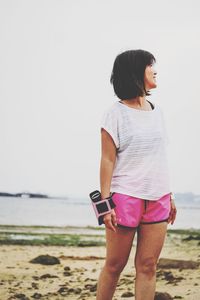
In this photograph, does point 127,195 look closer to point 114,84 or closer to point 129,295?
point 114,84

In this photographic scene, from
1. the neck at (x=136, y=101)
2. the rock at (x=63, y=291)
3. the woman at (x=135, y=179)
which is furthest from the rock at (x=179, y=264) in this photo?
the neck at (x=136, y=101)

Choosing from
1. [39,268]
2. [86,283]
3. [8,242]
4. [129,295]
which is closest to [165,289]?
[129,295]

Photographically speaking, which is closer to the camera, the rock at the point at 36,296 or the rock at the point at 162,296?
the rock at the point at 162,296

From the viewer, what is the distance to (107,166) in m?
3.05

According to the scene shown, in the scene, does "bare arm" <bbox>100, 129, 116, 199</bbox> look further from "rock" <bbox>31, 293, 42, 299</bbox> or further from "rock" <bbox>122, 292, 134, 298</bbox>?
"rock" <bbox>31, 293, 42, 299</bbox>

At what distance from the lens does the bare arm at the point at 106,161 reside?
9.86ft

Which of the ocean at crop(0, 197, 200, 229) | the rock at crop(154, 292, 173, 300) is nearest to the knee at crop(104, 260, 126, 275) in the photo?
the rock at crop(154, 292, 173, 300)

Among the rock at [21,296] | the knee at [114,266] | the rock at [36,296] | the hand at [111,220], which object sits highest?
the hand at [111,220]

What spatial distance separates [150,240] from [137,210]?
0.21m

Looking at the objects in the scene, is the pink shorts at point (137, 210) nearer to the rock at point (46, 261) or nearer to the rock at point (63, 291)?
the rock at point (63, 291)

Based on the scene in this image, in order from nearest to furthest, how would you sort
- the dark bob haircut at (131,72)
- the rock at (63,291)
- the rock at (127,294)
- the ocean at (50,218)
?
1. the dark bob haircut at (131,72)
2. the rock at (127,294)
3. the rock at (63,291)
4. the ocean at (50,218)

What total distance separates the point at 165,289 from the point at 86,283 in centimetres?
172

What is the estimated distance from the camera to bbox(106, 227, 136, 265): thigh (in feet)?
9.79

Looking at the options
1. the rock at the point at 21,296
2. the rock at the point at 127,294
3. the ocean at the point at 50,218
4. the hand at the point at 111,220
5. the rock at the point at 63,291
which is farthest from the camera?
the ocean at the point at 50,218
